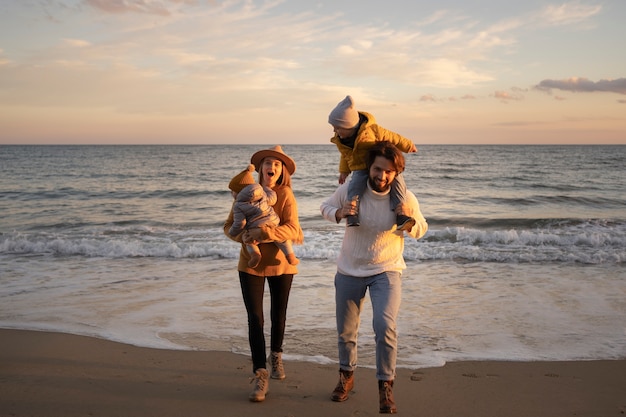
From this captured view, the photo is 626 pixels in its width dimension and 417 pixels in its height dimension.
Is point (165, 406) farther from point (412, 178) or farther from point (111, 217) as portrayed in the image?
point (412, 178)

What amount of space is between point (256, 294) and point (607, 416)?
8.59 feet

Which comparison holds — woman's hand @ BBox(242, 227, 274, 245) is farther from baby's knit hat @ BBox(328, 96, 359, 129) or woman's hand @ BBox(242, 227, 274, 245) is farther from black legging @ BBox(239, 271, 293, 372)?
baby's knit hat @ BBox(328, 96, 359, 129)

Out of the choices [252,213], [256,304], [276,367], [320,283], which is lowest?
[320,283]

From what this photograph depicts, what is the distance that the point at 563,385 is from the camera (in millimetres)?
4418

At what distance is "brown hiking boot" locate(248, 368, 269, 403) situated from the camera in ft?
13.0

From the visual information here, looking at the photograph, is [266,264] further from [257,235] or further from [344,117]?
[344,117]

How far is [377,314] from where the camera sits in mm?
3617

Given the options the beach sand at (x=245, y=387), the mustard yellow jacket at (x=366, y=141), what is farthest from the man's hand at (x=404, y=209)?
the beach sand at (x=245, y=387)

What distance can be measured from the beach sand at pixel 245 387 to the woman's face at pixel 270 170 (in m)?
1.59

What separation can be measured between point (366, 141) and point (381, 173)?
254 mm

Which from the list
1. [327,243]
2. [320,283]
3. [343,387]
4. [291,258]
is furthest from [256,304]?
[327,243]

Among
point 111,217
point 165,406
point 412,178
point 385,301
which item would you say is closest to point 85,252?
point 111,217

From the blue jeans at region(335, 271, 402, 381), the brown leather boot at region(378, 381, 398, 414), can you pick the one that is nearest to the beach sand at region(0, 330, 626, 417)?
the brown leather boot at region(378, 381, 398, 414)

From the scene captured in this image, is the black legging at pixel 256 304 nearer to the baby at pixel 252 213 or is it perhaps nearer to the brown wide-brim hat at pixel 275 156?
the baby at pixel 252 213
